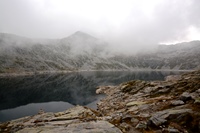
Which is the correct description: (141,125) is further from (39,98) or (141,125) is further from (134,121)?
(39,98)

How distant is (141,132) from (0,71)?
209911 millimetres

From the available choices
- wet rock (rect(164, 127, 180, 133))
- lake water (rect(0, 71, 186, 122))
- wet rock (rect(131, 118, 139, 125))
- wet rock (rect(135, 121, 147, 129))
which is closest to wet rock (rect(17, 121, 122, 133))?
wet rock (rect(135, 121, 147, 129))

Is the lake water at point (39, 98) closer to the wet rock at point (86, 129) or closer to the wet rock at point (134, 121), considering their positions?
the wet rock at point (86, 129)

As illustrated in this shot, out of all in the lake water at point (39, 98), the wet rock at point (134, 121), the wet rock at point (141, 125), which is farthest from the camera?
the lake water at point (39, 98)

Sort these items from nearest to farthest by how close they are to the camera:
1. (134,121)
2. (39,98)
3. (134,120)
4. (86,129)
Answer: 1. (86,129)
2. (134,121)
3. (134,120)
4. (39,98)

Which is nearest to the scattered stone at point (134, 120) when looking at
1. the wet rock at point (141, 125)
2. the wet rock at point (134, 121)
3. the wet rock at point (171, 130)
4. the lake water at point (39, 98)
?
the wet rock at point (134, 121)

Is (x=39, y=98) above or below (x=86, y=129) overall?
below

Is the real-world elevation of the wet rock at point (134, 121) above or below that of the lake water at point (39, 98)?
above

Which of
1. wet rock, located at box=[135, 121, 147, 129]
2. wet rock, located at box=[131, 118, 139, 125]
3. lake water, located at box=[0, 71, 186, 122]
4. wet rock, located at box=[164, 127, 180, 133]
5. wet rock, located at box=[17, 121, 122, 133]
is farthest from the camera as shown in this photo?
lake water, located at box=[0, 71, 186, 122]

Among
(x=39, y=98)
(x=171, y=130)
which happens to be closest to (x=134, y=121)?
(x=171, y=130)

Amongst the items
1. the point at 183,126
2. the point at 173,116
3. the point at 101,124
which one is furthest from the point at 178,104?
the point at 101,124

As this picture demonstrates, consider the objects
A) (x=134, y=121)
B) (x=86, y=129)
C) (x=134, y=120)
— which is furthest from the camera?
(x=134, y=120)

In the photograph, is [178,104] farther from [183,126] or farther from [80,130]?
[80,130]

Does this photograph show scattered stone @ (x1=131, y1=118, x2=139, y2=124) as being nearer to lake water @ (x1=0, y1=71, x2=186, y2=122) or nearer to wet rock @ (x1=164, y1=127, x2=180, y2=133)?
wet rock @ (x1=164, y1=127, x2=180, y2=133)
